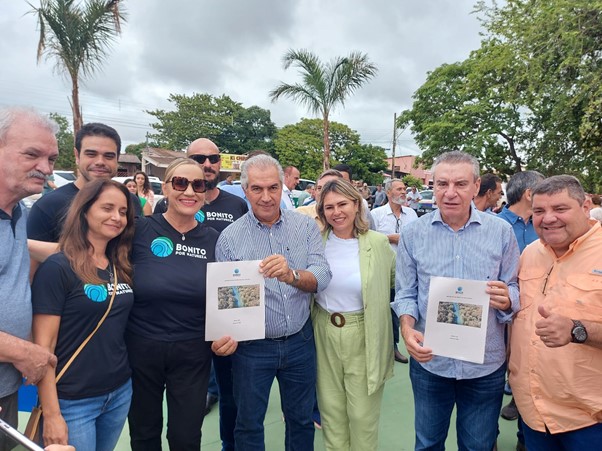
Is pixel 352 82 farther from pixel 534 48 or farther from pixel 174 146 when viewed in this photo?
pixel 174 146

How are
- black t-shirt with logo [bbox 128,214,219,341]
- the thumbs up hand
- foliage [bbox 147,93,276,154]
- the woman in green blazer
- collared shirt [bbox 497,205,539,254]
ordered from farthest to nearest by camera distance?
foliage [bbox 147,93,276,154], collared shirt [bbox 497,205,539,254], the woman in green blazer, black t-shirt with logo [bbox 128,214,219,341], the thumbs up hand

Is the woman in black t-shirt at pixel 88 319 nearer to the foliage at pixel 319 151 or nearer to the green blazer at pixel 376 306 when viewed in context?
the green blazer at pixel 376 306

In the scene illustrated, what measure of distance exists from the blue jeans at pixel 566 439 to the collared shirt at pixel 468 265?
0.41 m

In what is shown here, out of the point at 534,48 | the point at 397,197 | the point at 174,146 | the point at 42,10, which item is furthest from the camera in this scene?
the point at 174,146

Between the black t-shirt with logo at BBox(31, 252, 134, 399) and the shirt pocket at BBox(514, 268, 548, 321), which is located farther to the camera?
the shirt pocket at BBox(514, 268, 548, 321)

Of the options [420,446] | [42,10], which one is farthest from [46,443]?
[42,10]

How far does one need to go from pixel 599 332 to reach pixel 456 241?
2.55ft

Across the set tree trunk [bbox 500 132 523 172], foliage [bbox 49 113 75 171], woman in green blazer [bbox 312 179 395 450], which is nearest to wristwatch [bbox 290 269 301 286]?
woman in green blazer [bbox 312 179 395 450]

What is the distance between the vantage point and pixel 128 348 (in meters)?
2.20

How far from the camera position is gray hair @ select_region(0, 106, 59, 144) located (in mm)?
1728

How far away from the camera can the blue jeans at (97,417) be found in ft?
6.22

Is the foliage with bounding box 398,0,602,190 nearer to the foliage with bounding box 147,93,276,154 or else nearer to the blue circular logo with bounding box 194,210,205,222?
the blue circular logo with bounding box 194,210,205,222

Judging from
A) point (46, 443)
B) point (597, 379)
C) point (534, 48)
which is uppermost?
point (534, 48)

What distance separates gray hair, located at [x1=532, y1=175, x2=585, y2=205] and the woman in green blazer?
1014mm
